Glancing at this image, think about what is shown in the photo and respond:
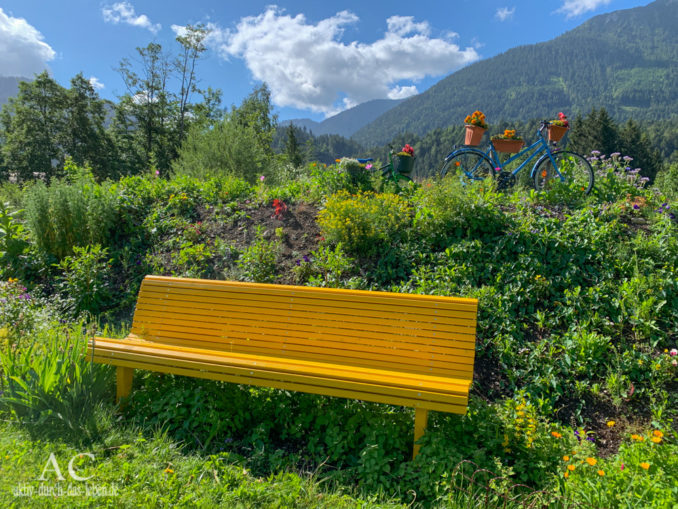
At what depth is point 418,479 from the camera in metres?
2.21

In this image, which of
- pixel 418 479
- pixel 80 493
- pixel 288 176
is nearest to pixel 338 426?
pixel 418 479

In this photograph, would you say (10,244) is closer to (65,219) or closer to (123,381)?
(65,219)

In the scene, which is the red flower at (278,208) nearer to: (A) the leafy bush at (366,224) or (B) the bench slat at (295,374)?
Answer: (A) the leafy bush at (366,224)

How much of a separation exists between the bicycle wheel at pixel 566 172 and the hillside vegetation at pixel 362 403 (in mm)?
235

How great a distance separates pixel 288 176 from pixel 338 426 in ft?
28.5

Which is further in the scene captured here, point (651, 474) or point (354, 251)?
point (354, 251)

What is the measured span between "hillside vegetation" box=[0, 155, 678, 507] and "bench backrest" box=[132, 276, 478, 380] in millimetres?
330

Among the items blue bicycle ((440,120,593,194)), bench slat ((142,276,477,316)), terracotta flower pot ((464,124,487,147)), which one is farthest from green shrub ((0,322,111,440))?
terracotta flower pot ((464,124,487,147))

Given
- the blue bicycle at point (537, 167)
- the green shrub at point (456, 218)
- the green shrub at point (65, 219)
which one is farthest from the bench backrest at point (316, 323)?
the blue bicycle at point (537, 167)

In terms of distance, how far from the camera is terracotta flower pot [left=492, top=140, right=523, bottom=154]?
259 inches

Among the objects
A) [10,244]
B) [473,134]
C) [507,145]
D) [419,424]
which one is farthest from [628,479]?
[10,244]

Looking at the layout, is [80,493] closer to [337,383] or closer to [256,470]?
[256,470]

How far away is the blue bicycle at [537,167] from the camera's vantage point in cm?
550

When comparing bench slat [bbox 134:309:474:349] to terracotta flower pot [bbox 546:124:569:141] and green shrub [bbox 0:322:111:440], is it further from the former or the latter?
terracotta flower pot [bbox 546:124:569:141]
